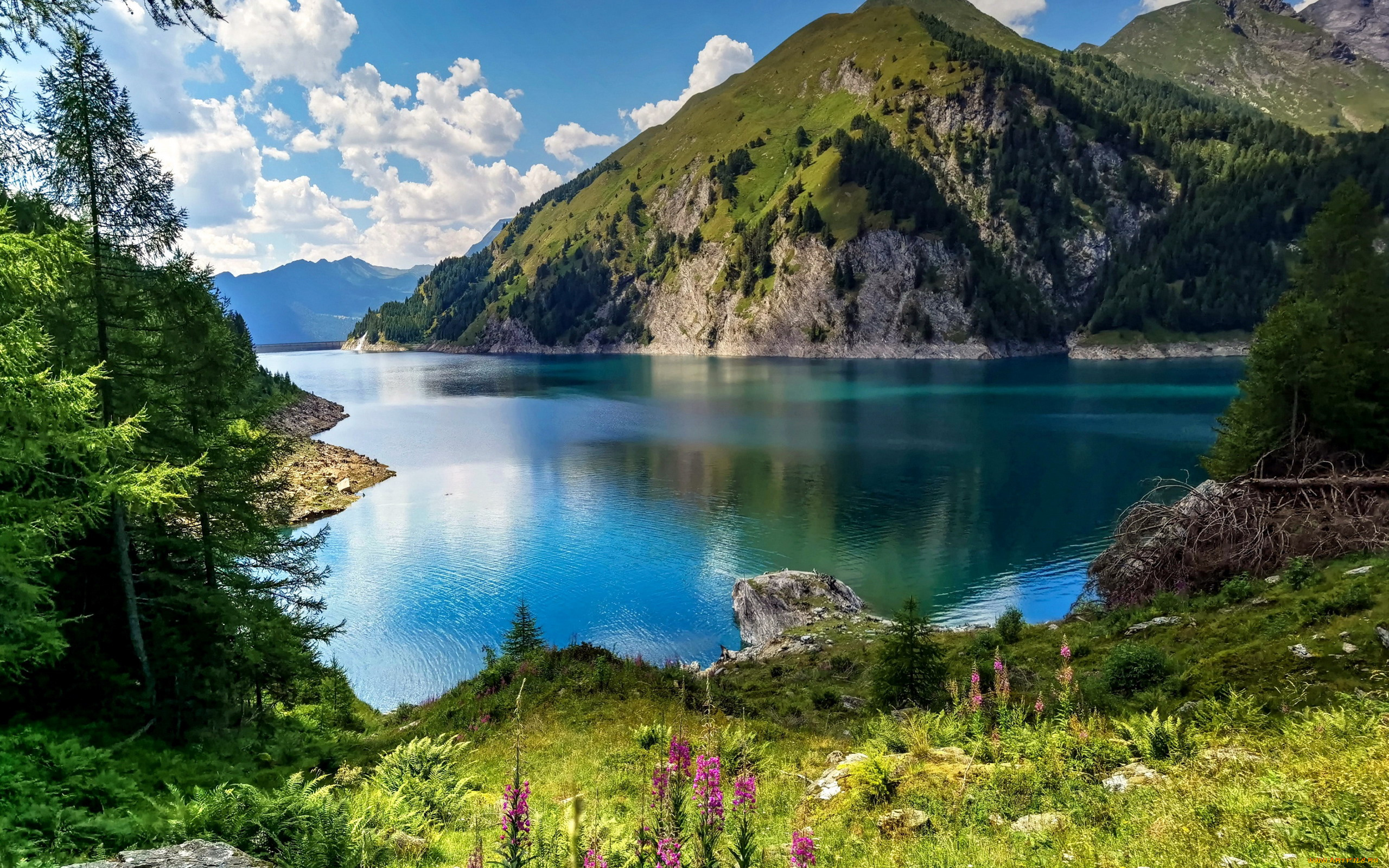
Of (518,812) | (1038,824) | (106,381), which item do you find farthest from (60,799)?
(1038,824)

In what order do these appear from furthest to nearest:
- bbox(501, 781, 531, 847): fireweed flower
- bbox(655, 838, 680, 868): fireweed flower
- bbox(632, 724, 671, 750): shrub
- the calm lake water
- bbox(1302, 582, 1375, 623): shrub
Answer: the calm lake water → bbox(632, 724, 671, 750): shrub → bbox(1302, 582, 1375, 623): shrub → bbox(655, 838, 680, 868): fireweed flower → bbox(501, 781, 531, 847): fireweed flower

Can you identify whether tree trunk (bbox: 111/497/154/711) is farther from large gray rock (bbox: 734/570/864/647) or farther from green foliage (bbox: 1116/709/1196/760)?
large gray rock (bbox: 734/570/864/647)

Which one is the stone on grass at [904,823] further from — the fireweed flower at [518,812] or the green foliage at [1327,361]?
the green foliage at [1327,361]

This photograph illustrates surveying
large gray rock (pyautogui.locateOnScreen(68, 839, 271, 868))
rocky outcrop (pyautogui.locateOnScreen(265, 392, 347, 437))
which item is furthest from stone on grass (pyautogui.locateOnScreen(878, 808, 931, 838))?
rocky outcrop (pyautogui.locateOnScreen(265, 392, 347, 437))

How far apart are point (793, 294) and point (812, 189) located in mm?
40879

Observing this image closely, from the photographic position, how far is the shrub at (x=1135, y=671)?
38.3ft

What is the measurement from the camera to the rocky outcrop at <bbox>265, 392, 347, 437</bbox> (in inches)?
2938

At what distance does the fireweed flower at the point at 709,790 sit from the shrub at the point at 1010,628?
54.0 ft

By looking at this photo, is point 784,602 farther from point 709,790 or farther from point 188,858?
point 188,858

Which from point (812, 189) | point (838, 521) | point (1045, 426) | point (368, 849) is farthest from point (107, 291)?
point (812, 189)

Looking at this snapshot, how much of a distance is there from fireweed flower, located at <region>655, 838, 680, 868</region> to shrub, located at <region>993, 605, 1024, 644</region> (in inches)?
665

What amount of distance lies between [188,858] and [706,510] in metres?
38.0

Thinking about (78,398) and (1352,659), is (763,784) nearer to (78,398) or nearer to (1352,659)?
(1352,659)

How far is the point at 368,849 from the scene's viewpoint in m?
7.14
